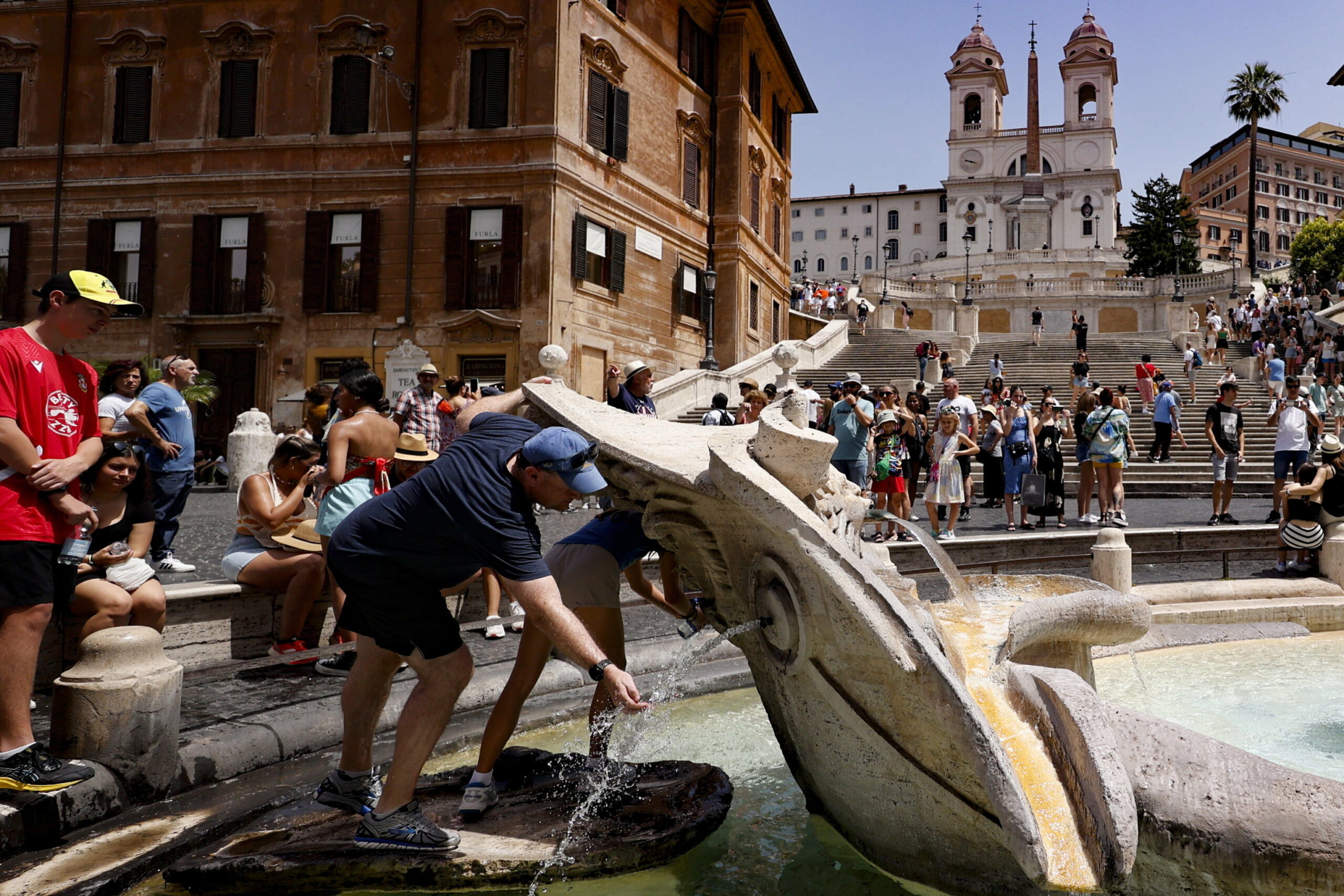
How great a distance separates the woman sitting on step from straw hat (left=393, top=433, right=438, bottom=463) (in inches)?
58.2

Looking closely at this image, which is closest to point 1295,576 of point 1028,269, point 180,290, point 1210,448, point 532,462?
point 532,462

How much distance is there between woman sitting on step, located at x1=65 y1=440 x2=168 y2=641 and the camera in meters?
3.99

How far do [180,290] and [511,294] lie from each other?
7.30 metres

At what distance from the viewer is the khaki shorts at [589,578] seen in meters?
3.61

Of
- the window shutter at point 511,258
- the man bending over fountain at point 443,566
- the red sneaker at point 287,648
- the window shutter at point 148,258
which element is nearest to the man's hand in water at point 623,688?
the man bending over fountain at point 443,566

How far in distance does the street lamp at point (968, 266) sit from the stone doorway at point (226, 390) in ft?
81.9

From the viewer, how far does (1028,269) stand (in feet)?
198

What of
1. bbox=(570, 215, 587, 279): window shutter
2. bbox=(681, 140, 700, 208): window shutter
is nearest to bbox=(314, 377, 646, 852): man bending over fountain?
bbox=(570, 215, 587, 279): window shutter

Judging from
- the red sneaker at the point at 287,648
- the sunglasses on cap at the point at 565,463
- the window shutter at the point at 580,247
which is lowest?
the red sneaker at the point at 287,648

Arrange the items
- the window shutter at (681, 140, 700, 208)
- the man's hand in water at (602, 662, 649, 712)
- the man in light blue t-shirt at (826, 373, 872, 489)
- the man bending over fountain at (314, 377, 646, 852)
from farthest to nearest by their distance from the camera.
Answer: the window shutter at (681, 140, 700, 208) < the man in light blue t-shirt at (826, 373, 872, 489) < the man bending over fountain at (314, 377, 646, 852) < the man's hand in water at (602, 662, 649, 712)

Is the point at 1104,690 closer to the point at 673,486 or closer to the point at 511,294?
the point at 673,486

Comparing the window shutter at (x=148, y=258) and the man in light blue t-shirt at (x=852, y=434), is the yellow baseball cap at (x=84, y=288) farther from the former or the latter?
the window shutter at (x=148, y=258)

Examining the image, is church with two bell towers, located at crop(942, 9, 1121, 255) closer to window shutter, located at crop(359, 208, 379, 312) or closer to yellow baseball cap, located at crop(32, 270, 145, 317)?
window shutter, located at crop(359, 208, 379, 312)

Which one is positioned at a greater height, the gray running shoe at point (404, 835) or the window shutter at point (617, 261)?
the window shutter at point (617, 261)
